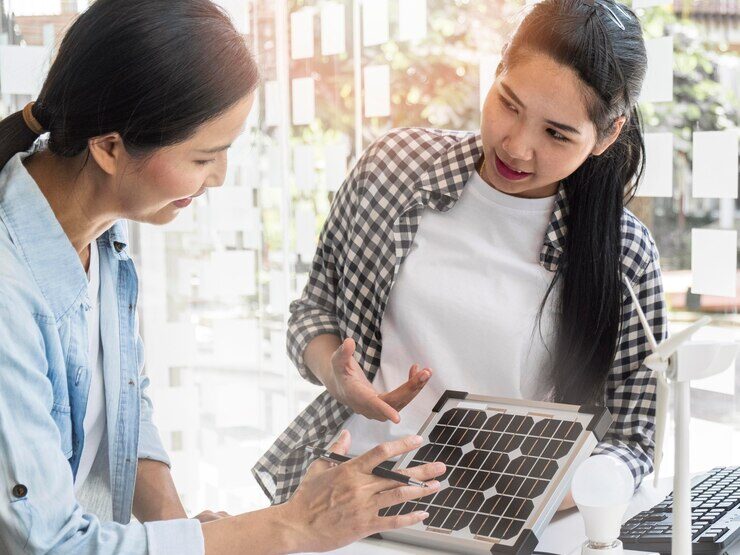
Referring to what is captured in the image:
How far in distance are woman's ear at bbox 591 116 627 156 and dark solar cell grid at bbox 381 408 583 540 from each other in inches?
19.4

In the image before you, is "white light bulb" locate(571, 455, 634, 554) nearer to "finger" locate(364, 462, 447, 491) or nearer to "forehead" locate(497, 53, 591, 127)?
"finger" locate(364, 462, 447, 491)

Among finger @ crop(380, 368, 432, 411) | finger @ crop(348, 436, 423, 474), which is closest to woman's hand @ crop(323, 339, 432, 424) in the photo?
finger @ crop(380, 368, 432, 411)

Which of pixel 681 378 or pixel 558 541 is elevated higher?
pixel 681 378

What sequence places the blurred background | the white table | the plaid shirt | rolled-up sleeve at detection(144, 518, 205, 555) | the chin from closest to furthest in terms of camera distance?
rolled-up sleeve at detection(144, 518, 205, 555), the white table, the chin, the plaid shirt, the blurred background

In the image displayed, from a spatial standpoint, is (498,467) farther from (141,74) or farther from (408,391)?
(141,74)

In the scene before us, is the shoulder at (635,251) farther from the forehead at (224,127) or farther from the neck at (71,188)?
the neck at (71,188)

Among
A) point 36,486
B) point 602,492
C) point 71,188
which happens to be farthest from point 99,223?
point 602,492

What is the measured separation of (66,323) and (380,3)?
6.76ft

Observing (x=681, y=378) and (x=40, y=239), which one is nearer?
(x=681, y=378)

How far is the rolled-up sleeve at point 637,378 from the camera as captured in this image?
1.43 meters

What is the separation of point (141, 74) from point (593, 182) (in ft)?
2.59

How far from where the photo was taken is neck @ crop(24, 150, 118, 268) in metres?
1.15

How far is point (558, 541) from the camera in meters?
1.20

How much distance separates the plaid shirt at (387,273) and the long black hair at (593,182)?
3cm
